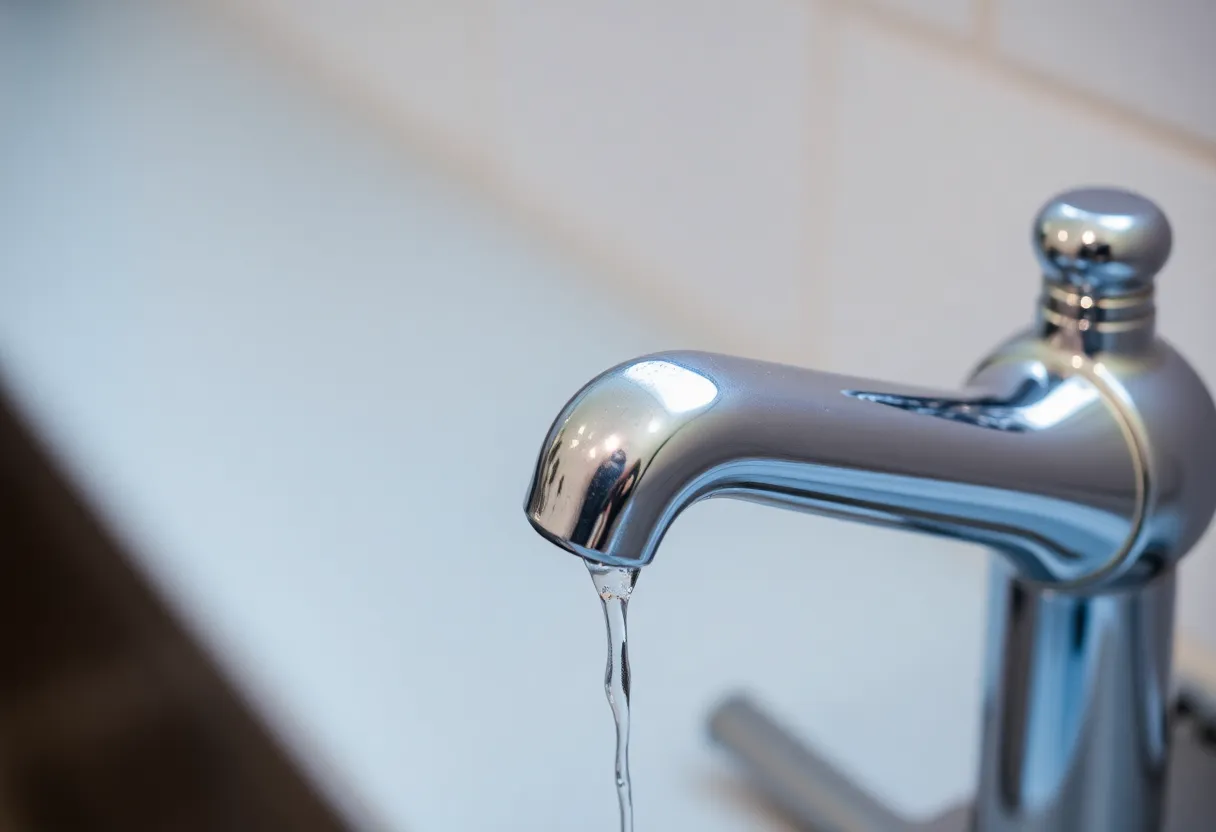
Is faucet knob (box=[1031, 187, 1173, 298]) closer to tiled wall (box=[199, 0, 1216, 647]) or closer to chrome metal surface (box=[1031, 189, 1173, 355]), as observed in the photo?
chrome metal surface (box=[1031, 189, 1173, 355])

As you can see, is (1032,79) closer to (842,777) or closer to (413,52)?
(842,777)

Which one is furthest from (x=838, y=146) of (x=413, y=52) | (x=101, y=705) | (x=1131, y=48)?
(x=101, y=705)

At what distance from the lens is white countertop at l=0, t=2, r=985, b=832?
432mm

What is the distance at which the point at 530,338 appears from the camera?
2.06ft

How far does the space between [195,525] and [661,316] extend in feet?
0.73

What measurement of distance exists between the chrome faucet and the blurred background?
0.34 feet

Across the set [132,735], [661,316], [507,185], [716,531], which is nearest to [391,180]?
[507,185]

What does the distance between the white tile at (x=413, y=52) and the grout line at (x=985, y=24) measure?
31cm

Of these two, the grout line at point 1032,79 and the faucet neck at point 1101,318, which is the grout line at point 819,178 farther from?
the faucet neck at point 1101,318

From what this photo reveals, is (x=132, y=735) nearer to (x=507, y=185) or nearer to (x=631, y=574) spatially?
(x=507, y=185)

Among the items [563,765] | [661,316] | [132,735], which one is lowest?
[132,735]

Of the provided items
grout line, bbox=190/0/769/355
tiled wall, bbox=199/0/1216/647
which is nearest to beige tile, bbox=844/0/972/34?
tiled wall, bbox=199/0/1216/647

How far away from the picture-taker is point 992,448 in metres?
0.26

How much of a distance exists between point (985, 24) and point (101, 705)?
0.95 metres
